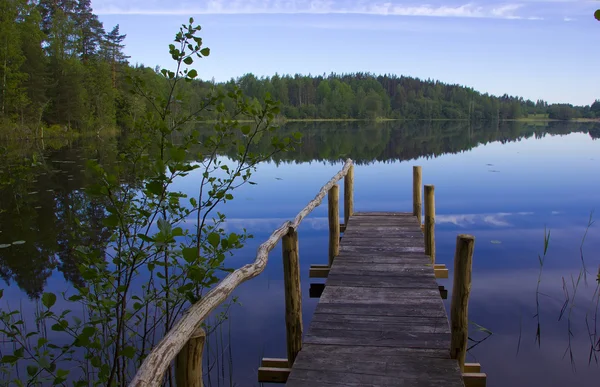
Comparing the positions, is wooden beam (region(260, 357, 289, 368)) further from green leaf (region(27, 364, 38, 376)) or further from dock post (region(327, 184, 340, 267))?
dock post (region(327, 184, 340, 267))

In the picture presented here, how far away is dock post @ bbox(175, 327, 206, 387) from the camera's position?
222cm

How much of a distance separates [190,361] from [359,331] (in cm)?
253

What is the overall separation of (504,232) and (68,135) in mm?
36382

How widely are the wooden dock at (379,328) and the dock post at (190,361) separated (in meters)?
1.48

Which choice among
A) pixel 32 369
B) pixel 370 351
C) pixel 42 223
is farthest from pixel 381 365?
pixel 42 223

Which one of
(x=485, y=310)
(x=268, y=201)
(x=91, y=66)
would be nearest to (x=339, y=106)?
(x=91, y=66)

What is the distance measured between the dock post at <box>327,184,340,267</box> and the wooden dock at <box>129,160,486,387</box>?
611mm

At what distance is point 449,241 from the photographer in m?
10.8

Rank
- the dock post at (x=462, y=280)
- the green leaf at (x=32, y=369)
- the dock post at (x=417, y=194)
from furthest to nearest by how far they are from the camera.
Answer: the dock post at (x=417, y=194)
the dock post at (x=462, y=280)
the green leaf at (x=32, y=369)

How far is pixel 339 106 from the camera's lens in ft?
401

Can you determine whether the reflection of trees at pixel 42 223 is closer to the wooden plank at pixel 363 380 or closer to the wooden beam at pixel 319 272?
the wooden plank at pixel 363 380

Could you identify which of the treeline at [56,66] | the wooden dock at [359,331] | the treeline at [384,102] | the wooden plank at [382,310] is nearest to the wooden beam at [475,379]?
the wooden dock at [359,331]

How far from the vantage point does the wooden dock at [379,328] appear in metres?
3.65

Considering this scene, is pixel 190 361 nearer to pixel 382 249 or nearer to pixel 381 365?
pixel 381 365
